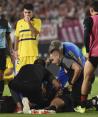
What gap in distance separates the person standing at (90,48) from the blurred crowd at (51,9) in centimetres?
1667

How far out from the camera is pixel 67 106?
36.8 ft

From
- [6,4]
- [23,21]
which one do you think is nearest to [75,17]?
[6,4]

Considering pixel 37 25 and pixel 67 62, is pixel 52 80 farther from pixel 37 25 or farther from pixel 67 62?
pixel 37 25

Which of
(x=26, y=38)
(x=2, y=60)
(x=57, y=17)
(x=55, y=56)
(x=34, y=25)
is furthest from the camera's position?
(x=57, y=17)

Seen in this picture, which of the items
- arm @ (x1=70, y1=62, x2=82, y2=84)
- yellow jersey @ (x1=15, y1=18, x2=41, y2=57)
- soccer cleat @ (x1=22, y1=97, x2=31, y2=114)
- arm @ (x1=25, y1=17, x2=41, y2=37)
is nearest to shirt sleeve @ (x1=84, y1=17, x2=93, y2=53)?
arm @ (x1=70, y1=62, x2=82, y2=84)

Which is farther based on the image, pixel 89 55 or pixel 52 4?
pixel 52 4

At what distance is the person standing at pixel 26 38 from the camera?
1364cm

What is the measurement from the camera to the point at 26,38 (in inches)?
548

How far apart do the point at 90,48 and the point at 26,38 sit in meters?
3.02

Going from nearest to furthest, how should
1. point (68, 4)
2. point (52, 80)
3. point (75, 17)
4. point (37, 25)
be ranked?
point (52, 80) → point (37, 25) → point (75, 17) → point (68, 4)

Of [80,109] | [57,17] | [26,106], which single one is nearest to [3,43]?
[26,106]

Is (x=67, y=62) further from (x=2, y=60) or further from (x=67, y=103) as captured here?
(x=2, y=60)

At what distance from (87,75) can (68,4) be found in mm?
18677

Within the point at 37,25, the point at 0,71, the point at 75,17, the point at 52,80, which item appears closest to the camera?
the point at 52,80
